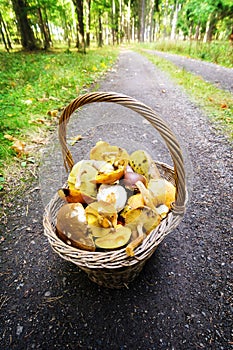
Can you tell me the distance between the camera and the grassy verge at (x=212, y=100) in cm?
302

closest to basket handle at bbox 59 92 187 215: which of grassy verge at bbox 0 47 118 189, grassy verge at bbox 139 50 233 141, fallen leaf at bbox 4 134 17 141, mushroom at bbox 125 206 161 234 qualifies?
mushroom at bbox 125 206 161 234

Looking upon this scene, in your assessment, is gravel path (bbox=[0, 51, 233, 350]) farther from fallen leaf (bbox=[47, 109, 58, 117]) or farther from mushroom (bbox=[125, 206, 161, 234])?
fallen leaf (bbox=[47, 109, 58, 117])

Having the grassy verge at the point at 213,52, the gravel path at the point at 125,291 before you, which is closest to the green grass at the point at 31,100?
the gravel path at the point at 125,291

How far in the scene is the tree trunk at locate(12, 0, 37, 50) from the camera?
871cm

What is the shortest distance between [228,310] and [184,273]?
0.92 ft

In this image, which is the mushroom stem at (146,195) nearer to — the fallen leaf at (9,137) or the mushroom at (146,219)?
the mushroom at (146,219)

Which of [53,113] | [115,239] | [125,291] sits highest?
[115,239]

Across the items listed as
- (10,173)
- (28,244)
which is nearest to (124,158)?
(28,244)

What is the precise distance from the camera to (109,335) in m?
1.09

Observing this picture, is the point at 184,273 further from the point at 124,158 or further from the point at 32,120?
the point at 32,120

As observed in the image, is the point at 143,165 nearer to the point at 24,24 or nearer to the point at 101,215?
the point at 101,215

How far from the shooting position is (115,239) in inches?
40.8

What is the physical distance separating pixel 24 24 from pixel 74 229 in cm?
1149

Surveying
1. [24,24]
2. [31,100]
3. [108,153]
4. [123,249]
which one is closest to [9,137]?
[31,100]
